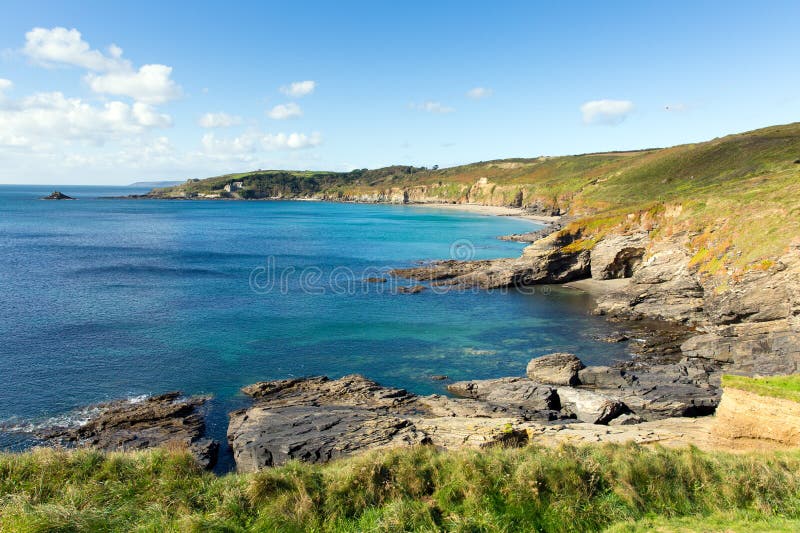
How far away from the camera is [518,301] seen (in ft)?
173

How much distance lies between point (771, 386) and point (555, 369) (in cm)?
1318

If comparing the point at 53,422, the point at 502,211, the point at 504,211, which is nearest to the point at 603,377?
the point at 53,422

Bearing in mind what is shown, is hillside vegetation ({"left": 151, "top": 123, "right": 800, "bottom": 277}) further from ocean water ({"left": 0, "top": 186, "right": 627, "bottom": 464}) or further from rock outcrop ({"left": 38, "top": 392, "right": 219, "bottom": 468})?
rock outcrop ({"left": 38, "top": 392, "right": 219, "bottom": 468})

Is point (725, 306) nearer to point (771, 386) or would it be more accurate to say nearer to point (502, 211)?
point (771, 386)

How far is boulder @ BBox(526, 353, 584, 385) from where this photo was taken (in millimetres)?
30812

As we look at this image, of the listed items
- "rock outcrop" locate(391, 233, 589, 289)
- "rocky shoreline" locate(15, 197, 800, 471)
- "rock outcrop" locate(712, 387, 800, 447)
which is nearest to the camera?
"rock outcrop" locate(712, 387, 800, 447)

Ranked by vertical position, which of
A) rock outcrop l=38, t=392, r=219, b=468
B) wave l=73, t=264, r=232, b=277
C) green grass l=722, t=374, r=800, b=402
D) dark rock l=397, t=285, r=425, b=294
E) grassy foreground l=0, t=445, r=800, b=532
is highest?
green grass l=722, t=374, r=800, b=402

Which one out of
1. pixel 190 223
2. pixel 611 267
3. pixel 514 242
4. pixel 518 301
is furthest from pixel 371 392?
pixel 190 223

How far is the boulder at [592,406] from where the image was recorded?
25.5 metres

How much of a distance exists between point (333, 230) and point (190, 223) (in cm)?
4253

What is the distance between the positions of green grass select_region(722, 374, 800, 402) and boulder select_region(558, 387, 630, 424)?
6.71 meters

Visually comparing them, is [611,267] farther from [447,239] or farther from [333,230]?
[333,230]

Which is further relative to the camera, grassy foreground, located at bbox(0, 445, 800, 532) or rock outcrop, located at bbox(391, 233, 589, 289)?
rock outcrop, located at bbox(391, 233, 589, 289)

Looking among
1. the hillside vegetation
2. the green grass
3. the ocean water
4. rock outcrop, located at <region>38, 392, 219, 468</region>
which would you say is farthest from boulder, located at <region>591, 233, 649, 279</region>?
rock outcrop, located at <region>38, 392, 219, 468</region>
